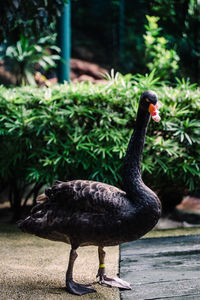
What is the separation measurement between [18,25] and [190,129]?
85.7 inches

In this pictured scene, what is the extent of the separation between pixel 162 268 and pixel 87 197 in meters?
0.92

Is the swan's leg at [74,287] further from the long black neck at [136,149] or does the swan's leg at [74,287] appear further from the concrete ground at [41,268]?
the long black neck at [136,149]

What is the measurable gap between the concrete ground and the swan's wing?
54cm

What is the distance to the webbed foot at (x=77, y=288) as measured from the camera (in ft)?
7.39

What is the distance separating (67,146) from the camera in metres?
4.08

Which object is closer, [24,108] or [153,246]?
[153,246]

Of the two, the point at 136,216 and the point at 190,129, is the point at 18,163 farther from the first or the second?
the point at 136,216

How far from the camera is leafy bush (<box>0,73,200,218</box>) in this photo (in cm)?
409

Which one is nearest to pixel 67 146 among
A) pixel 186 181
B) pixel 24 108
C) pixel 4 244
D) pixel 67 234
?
pixel 24 108

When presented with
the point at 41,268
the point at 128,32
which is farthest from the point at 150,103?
the point at 128,32

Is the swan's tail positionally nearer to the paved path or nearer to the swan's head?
the paved path

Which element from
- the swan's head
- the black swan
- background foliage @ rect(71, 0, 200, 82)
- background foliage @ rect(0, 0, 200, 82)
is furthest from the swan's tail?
background foliage @ rect(71, 0, 200, 82)

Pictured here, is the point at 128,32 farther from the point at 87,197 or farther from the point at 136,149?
the point at 87,197

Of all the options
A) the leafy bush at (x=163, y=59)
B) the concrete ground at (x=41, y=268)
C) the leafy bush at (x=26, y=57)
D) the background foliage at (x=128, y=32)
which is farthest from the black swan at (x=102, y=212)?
the background foliage at (x=128, y=32)
